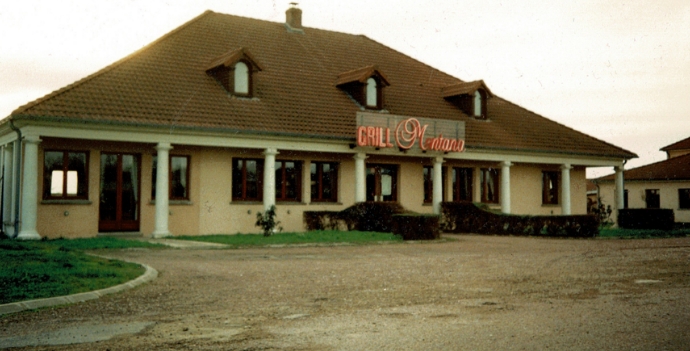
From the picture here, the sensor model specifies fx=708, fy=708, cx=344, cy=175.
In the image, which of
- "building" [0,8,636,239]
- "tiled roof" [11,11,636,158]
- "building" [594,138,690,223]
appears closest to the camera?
"building" [0,8,636,239]

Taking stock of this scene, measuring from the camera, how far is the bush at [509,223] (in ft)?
80.2

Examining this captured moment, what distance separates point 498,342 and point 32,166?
1790cm

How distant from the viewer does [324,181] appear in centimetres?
2894

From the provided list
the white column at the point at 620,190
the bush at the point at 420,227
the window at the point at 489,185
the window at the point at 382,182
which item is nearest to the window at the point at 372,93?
the window at the point at 382,182

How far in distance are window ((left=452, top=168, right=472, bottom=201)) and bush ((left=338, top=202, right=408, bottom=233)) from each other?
8180 millimetres

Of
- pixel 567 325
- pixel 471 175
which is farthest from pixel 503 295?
pixel 471 175

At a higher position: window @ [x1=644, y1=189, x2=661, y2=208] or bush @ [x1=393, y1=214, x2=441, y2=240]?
window @ [x1=644, y1=189, x2=661, y2=208]

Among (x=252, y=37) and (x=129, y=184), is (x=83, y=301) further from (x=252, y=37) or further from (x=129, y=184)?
(x=252, y=37)

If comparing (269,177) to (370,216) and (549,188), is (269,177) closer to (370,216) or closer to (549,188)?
(370,216)

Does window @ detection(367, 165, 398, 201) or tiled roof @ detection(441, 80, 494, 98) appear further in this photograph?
tiled roof @ detection(441, 80, 494, 98)

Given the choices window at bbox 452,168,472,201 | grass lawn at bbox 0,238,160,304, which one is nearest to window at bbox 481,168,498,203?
window at bbox 452,168,472,201

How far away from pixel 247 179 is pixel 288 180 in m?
1.86

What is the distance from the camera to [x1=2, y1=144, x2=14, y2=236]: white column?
76.4 feet

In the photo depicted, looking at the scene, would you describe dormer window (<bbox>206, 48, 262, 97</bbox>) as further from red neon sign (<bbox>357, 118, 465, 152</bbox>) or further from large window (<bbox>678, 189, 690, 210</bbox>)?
large window (<bbox>678, 189, 690, 210</bbox>)
